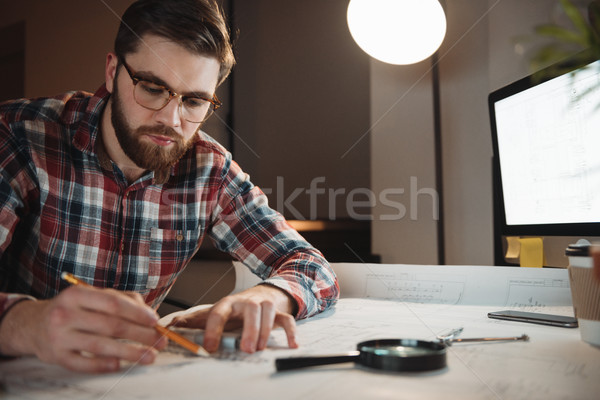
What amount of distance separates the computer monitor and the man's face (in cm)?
64

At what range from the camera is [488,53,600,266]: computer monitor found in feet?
2.34

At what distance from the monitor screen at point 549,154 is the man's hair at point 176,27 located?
24.2 inches

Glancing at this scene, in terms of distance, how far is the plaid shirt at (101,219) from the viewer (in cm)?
85

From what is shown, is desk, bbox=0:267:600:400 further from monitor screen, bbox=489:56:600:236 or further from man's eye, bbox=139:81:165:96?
man's eye, bbox=139:81:165:96

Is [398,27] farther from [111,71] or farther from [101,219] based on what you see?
[101,219]

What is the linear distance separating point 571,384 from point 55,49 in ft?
9.11

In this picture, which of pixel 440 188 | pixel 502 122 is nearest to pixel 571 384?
pixel 502 122

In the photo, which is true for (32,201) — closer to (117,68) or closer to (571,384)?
(117,68)

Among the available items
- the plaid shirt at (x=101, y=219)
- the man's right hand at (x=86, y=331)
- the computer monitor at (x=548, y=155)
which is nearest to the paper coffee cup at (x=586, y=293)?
the computer monitor at (x=548, y=155)

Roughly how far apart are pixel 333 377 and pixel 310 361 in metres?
0.03

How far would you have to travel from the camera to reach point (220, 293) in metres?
1.60

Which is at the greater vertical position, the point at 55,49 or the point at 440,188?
the point at 55,49

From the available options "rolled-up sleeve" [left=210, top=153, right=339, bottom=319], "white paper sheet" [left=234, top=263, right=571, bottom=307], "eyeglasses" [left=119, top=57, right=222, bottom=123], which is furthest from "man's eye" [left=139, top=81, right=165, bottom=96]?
"white paper sheet" [left=234, top=263, right=571, bottom=307]

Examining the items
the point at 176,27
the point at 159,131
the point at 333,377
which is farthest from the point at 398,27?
the point at 333,377
